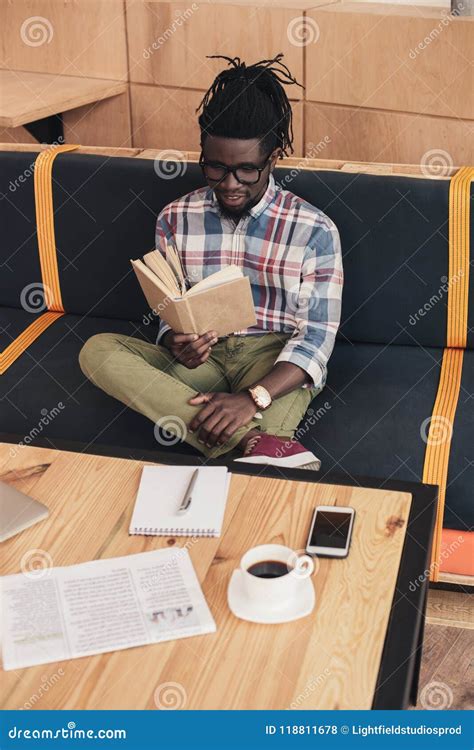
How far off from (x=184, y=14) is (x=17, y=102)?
61 centimetres

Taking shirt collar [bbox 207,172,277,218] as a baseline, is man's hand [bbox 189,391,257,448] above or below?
below

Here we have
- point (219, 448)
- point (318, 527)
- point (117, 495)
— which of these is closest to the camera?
point (318, 527)

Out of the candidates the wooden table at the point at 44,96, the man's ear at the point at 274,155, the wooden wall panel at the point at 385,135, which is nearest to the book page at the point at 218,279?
the man's ear at the point at 274,155

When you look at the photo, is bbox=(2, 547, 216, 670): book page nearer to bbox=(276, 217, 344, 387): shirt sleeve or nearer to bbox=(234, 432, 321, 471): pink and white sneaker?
bbox=(234, 432, 321, 471): pink and white sneaker

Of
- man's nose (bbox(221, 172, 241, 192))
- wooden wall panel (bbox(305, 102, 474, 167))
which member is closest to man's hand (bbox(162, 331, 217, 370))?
man's nose (bbox(221, 172, 241, 192))

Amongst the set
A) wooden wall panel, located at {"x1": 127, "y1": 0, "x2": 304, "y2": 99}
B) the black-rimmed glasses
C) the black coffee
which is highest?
wooden wall panel, located at {"x1": 127, "y1": 0, "x2": 304, "y2": 99}

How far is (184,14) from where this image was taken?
3.08 m

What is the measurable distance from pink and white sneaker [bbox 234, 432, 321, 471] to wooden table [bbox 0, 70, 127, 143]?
58.1 inches

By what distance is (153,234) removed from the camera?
8.59 ft

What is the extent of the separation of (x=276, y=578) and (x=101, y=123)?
2399 mm

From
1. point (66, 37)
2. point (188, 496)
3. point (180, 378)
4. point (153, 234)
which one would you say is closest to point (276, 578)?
point (188, 496)

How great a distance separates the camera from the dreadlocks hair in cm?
224
